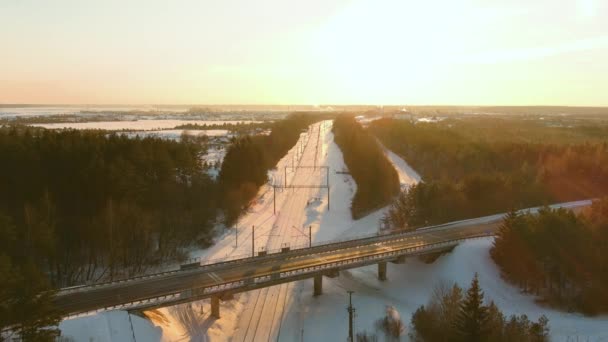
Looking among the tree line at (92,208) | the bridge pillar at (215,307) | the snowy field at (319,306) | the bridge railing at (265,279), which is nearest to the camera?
the snowy field at (319,306)

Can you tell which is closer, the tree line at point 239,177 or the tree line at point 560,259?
the tree line at point 560,259

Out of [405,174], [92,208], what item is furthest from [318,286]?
[405,174]

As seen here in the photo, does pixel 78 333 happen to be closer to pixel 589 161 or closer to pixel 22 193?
pixel 22 193

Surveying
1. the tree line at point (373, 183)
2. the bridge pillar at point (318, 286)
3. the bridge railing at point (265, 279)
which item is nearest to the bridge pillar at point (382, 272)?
the bridge railing at point (265, 279)

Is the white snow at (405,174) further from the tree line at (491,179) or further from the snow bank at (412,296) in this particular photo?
the snow bank at (412,296)

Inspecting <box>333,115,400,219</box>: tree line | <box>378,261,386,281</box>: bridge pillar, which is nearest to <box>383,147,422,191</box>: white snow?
<box>333,115,400,219</box>: tree line
